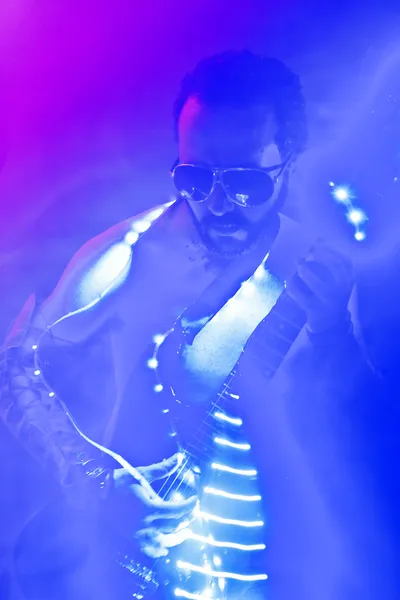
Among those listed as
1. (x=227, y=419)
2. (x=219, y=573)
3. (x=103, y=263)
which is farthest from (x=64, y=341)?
(x=219, y=573)

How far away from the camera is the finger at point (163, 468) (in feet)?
4.99

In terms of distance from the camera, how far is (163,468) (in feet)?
5.02

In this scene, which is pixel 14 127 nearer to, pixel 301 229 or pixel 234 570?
pixel 301 229

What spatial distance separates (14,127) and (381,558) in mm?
1629

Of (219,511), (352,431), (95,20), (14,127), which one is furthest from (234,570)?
(95,20)

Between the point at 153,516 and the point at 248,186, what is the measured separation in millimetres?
847

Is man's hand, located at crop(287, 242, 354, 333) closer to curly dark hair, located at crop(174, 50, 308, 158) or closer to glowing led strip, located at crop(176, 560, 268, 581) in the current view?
curly dark hair, located at crop(174, 50, 308, 158)

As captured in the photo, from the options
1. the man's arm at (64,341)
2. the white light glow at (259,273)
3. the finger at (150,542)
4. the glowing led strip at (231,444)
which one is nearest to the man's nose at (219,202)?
the white light glow at (259,273)

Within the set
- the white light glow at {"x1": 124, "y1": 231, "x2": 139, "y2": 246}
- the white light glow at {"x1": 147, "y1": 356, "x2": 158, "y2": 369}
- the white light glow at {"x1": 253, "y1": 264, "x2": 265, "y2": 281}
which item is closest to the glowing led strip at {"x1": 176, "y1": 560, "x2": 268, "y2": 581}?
the white light glow at {"x1": 147, "y1": 356, "x2": 158, "y2": 369}

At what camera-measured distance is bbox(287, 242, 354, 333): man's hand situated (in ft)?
4.87

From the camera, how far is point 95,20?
5.87 feet

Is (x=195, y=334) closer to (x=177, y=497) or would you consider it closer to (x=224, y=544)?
(x=177, y=497)

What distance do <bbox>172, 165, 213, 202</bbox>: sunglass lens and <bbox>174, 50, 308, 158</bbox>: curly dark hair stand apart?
0.20m

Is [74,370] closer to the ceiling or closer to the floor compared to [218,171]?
closer to the floor
